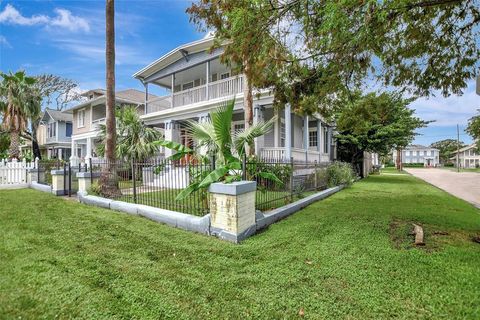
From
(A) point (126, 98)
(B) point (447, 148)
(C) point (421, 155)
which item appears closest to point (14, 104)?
(A) point (126, 98)

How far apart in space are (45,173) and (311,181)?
12888 millimetres

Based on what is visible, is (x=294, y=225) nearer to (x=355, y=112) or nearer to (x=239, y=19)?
(x=239, y=19)

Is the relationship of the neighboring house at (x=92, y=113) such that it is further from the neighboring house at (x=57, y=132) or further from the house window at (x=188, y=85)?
the house window at (x=188, y=85)

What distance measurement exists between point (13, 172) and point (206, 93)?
10.4 metres

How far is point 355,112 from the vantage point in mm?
9008

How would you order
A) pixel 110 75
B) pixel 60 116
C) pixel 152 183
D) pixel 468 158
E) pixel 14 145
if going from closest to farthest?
pixel 152 183
pixel 110 75
pixel 14 145
pixel 60 116
pixel 468 158

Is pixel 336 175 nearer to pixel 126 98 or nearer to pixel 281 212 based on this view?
pixel 281 212

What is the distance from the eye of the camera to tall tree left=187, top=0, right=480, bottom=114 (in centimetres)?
486

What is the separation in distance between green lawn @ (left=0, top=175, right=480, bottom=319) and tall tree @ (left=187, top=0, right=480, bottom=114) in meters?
3.73

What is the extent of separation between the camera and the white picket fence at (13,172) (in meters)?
12.8

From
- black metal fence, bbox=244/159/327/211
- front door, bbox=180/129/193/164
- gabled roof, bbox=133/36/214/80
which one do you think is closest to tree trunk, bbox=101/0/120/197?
front door, bbox=180/129/193/164

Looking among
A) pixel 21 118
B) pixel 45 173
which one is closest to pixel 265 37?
pixel 45 173

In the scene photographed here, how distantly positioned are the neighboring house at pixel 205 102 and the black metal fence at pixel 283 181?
1.68 metres

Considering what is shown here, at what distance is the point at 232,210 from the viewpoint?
495 cm
